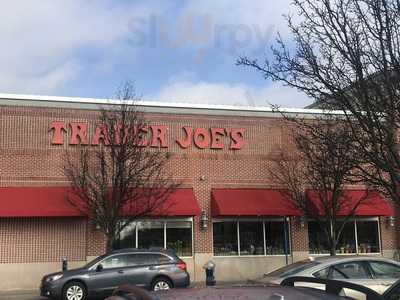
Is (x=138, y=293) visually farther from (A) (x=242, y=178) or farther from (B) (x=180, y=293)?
(A) (x=242, y=178)

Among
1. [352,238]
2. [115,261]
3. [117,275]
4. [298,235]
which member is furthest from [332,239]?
[117,275]

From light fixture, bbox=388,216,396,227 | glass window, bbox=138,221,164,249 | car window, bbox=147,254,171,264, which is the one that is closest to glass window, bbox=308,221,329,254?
light fixture, bbox=388,216,396,227

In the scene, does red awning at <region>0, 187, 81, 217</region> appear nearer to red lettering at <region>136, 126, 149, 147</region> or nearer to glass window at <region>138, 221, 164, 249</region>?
glass window at <region>138, 221, 164, 249</region>

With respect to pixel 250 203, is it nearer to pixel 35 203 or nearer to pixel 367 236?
pixel 367 236

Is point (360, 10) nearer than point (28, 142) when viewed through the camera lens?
Yes

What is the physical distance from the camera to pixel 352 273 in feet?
36.7

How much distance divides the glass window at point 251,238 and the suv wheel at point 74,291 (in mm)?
9326

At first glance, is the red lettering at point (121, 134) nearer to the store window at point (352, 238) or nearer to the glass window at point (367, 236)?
the store window at point (352, 238)

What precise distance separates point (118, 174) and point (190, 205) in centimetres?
339

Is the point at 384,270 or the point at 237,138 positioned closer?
the point at 384,270

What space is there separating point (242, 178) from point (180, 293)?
74.5ft

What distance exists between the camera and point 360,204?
25.6 m

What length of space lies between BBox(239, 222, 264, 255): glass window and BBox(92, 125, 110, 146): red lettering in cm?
682

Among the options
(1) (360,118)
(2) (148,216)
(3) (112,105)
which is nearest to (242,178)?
(2) (148,216)
